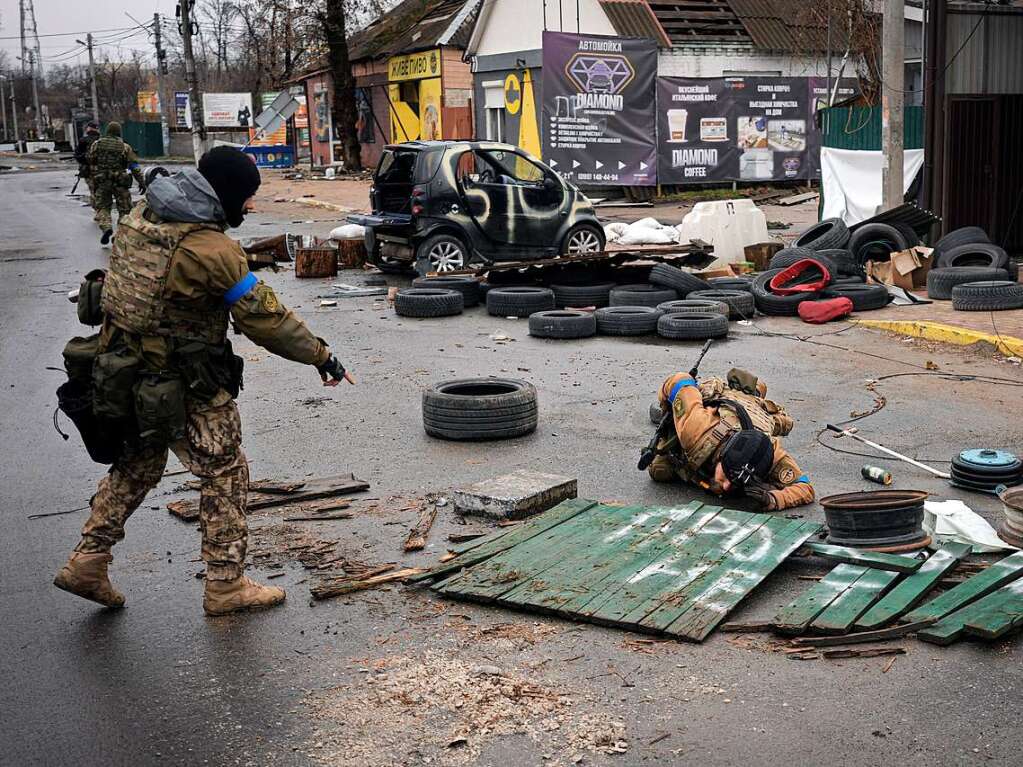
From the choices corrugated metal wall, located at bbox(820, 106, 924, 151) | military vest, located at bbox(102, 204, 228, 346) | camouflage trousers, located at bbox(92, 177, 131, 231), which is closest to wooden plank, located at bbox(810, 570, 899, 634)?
military vest, located at bbox(102, 204, 228, 346)

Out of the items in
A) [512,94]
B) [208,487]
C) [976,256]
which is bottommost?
[208,487]

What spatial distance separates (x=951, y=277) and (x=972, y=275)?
23 centimetres

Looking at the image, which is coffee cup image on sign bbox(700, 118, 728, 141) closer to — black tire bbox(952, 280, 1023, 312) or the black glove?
black tire bbox(952, 280, 1023, 312)

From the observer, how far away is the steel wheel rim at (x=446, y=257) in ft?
→ 53.3

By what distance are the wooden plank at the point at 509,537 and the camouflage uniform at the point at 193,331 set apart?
0.98 metres

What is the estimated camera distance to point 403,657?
4.62 metres

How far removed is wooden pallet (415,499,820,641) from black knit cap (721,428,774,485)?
307 mm

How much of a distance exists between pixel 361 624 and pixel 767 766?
6.39 feet

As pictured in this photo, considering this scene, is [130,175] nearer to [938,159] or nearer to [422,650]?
[938,159]

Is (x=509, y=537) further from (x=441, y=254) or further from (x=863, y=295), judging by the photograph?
(x=441, y=254)

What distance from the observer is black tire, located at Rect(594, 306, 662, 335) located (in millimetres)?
12258

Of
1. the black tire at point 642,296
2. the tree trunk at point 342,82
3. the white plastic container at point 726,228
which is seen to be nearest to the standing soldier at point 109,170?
the white plastic container at point 726,228

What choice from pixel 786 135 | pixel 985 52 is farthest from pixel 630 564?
pixel 786 135

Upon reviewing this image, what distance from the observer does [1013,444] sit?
7828mm
